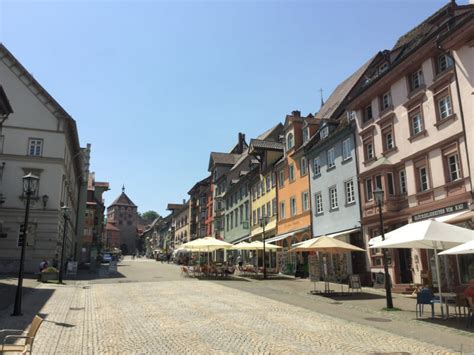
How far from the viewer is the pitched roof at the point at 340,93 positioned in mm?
35219

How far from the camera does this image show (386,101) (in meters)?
26.5

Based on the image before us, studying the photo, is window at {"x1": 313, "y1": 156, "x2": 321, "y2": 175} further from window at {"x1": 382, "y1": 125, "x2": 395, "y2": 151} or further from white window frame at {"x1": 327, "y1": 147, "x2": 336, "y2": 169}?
window at {"x1": 382, "y1": 125, "x2": 395, "y2": 151}

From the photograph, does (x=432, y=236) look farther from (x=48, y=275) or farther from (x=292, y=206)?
(x=292, y=206)

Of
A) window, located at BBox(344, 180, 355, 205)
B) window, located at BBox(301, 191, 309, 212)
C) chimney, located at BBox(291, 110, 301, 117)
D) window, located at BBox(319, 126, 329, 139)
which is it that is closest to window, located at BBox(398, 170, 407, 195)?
window, located at BBox(344, 180, 355, 205)

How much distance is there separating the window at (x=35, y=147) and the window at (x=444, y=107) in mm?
30569

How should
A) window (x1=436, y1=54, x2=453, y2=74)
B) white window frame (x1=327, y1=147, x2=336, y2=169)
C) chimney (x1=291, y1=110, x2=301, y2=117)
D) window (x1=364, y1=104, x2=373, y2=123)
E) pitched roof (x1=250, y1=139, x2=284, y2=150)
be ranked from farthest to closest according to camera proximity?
pitched roof (x1=250, y1=139, x2=284, y2=150) < chimney (x1=291, y1=110, x2=301, y2=117) < white window frame (x1=327, y1=147, x2=336, y2=169) < window (x1=364, y1=104, x2=373, y2=123) < window (x1=436, y1=54, x2=453, y2=74)

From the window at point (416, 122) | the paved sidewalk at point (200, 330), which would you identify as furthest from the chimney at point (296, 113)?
the paved sidewalk at point (200, 330)

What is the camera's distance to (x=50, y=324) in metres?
12.5

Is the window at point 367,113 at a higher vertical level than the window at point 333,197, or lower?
higher

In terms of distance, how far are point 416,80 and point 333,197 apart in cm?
1053

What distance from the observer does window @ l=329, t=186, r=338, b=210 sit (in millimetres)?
31266

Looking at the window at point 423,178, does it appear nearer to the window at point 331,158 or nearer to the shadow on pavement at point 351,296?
the shadow on pavement at point 351,296

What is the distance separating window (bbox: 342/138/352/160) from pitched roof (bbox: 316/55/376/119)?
499 cm

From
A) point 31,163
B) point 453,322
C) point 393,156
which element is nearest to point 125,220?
point 31,163
